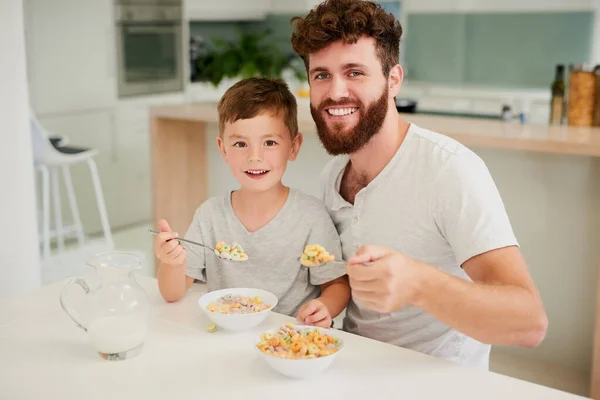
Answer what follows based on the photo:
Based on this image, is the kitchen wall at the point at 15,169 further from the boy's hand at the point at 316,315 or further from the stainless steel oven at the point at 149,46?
the stainless steel oven at the point at 149,46

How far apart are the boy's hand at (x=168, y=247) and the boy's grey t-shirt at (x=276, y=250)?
17 centimetres

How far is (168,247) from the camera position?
5.41 feet

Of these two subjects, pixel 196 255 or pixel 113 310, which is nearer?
pixel 113 310

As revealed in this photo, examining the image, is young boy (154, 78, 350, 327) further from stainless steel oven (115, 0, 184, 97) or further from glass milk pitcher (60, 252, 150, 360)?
stainless steel oven (115, 0, 184, 97)

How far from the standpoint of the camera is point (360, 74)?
168 cm

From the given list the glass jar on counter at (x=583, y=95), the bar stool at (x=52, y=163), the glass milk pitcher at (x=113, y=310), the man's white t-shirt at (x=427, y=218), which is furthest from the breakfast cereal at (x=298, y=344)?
the bar stool at (x=52, y=163)

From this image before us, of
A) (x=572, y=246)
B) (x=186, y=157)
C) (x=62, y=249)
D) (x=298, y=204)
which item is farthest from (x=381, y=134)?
(x=62, y=249)

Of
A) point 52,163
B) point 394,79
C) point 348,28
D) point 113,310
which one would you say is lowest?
point 52,163

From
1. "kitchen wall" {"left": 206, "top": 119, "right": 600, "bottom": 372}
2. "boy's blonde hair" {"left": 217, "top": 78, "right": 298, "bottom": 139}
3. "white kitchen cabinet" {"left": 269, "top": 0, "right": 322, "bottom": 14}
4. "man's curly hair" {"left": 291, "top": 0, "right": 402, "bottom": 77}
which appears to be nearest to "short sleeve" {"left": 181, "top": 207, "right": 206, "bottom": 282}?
"boy's blonde hair" {"left": 217, "top": 78, "right": 298, "bottom": 139}

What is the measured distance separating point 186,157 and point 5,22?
3.82 ft

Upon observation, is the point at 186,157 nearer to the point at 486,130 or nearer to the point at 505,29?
the point at 486,130

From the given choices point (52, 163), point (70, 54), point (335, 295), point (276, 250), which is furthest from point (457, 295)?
point (70, 54)

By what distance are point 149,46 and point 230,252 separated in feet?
13.4

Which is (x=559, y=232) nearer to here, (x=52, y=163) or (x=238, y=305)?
(x=238, y=305)
